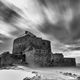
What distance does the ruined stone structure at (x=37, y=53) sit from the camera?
2536cm

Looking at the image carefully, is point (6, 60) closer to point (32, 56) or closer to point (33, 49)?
point (32, 56)

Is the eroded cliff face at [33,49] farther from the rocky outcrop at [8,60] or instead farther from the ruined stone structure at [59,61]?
the rocky outcrop at [8,60]

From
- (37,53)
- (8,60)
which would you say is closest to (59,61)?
(37,53)

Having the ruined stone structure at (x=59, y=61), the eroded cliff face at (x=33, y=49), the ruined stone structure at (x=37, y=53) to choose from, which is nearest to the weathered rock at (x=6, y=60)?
the ruined stone structure at (x=37, y=53)

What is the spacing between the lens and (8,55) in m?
25.0

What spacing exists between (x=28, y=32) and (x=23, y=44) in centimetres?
467

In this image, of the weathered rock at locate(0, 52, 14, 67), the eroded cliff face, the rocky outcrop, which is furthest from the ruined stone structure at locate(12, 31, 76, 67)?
the weathered rock at locate(0, 52, 14, 67)

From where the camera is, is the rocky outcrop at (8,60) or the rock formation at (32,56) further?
the rock formation at (32,56)

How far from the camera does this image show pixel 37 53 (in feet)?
82.9

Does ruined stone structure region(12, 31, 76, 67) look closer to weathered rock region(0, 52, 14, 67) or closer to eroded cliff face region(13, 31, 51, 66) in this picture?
eroded cliff face region(13, 31, 51, 66)

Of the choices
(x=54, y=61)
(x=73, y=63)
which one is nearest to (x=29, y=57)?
(x=54, y=61)

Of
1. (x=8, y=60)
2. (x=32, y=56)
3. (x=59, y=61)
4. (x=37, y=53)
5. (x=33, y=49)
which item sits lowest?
(x=59, y=61)

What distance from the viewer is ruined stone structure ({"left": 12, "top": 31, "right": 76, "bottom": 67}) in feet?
83.2

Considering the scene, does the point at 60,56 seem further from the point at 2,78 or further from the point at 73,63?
the point at 2,78
